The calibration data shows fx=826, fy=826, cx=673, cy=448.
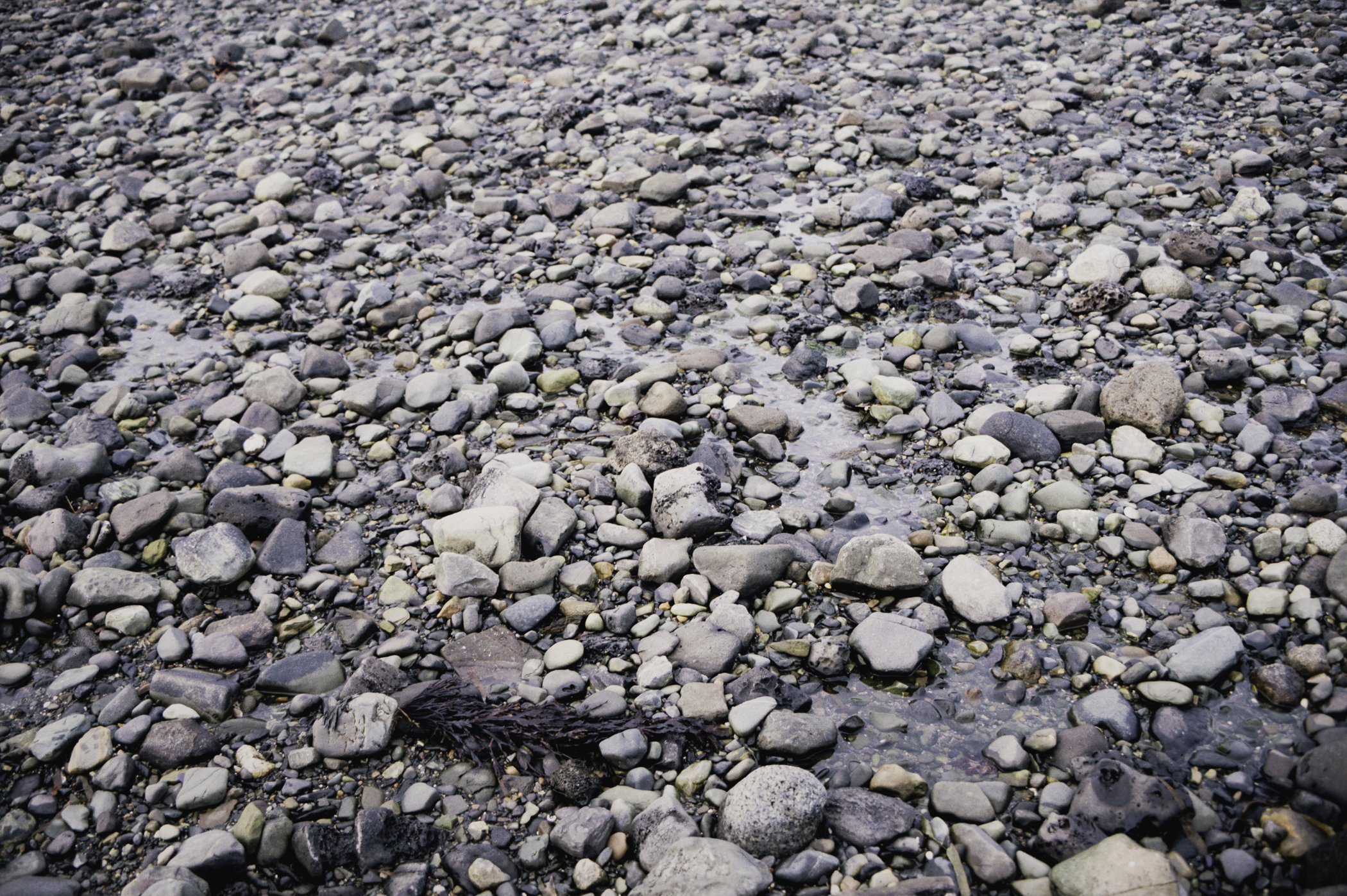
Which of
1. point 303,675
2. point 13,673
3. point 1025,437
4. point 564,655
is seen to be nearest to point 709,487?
point 564,655

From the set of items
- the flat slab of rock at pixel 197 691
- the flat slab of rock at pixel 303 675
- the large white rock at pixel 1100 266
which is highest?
the large white rock at pixel 1100 266

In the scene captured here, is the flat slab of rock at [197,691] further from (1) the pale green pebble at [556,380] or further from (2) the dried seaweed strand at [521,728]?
(1) the pale green pebble at [556,380]

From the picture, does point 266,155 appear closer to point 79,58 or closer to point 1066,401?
point 79,58

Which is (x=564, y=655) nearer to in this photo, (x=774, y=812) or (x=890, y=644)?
(x=774, y=812)

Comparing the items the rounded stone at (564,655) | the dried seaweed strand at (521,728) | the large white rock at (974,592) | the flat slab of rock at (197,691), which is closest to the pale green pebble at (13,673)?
the flat slab of rock at (197,691)

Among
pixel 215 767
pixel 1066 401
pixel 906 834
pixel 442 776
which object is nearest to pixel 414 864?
pixel 442 776

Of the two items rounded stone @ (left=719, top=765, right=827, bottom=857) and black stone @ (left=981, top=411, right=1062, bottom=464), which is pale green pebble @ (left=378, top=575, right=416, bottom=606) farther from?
black stone @ (left=981, top=411, right=1062, bottom=464)

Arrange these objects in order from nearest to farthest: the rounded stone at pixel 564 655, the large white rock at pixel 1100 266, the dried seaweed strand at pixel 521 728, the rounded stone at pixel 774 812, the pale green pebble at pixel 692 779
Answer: the rounded stone at pixel 774 812, the pale green pebble at pixel 692 779, the dried seaweed strand at pixel 521 728, the rounded stone at pixel 564 655, the large white rock at pixel 1100 266

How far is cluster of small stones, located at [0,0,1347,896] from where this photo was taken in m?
2.67

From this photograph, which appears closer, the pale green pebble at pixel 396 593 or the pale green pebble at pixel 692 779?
the pale green pebble at pixel 692 779

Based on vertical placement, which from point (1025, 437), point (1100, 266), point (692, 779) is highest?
point (1100, 266)

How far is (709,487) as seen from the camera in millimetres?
3869

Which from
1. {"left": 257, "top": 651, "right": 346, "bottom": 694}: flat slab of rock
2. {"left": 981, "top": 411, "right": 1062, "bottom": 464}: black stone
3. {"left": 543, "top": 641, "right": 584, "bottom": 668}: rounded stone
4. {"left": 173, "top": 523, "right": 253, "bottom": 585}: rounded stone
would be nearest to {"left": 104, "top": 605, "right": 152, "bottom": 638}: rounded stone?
{"left": 173, "top": 523, "right": 253, "bottom": 585}: rounded stone

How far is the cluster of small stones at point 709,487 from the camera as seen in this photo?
2.67 meters
